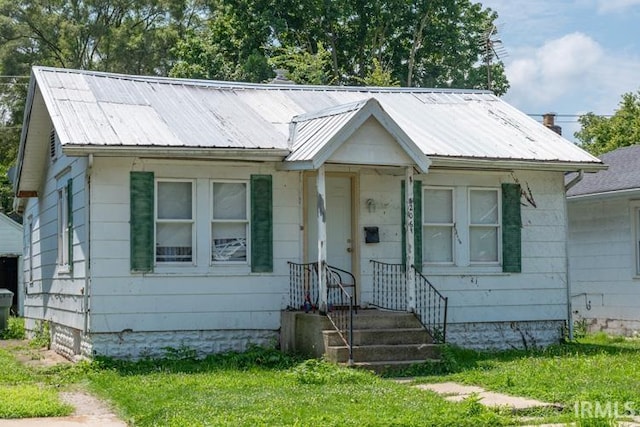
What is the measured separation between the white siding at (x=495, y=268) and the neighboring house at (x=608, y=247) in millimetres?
2292

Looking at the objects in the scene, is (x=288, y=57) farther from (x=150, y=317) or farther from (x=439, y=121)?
(x=150, y=317)

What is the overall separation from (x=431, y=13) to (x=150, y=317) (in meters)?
26.5

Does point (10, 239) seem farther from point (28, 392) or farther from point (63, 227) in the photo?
point (28, 392)

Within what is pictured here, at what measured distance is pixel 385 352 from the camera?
1338 cm

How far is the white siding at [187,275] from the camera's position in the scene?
1409 cm

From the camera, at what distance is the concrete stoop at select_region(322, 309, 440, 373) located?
13.2m

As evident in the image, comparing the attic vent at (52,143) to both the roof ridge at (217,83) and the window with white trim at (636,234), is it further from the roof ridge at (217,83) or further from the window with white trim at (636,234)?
the window with white trim at (636,234)

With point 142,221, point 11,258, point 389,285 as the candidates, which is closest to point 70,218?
point 142,221

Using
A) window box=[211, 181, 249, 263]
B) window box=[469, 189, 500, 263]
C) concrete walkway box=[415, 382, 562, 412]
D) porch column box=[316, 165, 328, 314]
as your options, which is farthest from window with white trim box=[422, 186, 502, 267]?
concrete walkway box=[415, 382, 562, 412]

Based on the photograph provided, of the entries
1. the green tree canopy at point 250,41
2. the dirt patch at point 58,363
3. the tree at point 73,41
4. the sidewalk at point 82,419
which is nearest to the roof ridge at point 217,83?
the dirt patch at point 58,363

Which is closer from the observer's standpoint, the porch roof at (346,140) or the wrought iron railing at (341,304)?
the wrought iron railing at (341,304)

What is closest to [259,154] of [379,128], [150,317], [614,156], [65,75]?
[379,128]

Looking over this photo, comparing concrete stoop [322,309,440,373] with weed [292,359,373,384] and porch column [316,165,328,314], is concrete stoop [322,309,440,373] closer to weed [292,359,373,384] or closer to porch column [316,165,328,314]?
weed [292,359,373,384]

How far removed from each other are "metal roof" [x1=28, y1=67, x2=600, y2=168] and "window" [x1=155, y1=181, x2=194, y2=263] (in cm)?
86
